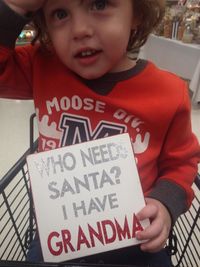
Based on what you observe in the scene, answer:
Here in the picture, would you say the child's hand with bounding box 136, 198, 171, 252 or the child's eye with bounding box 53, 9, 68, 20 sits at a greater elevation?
the child's eye with bounding box 53, 9, 68, 20

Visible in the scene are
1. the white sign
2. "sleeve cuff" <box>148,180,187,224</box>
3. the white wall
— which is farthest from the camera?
the white wall

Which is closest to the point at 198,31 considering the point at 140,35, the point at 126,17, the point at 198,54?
the point at 198,54

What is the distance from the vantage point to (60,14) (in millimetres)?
533

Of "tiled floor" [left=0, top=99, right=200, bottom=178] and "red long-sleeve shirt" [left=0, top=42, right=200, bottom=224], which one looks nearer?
"red long-sleeve shirt" [left=0, top=42, right=200, bottom=224]

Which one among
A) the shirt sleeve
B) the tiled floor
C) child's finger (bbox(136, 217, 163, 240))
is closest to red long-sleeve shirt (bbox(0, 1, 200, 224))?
the shirt sleeve

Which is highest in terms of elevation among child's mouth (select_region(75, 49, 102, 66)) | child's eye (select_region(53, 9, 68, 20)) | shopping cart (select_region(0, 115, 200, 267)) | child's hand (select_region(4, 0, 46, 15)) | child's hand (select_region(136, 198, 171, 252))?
child's hand (select_region(4, 0, 46, 15))

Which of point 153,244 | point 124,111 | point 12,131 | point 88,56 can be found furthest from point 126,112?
point 12,131

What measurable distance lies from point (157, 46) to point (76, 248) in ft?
7.98

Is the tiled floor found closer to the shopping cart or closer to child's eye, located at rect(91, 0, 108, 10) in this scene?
the shopping cart

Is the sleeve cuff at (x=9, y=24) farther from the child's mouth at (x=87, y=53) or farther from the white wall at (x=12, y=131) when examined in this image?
the white wall at (x=12, y=131)

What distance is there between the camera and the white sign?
46 centimetres

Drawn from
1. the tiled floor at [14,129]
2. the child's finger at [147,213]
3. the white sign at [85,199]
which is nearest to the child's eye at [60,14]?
the white sign at [85,199]

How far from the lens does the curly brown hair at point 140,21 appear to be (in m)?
0.60

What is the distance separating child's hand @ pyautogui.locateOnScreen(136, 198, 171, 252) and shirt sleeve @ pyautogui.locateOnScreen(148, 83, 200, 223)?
66 millimetres
